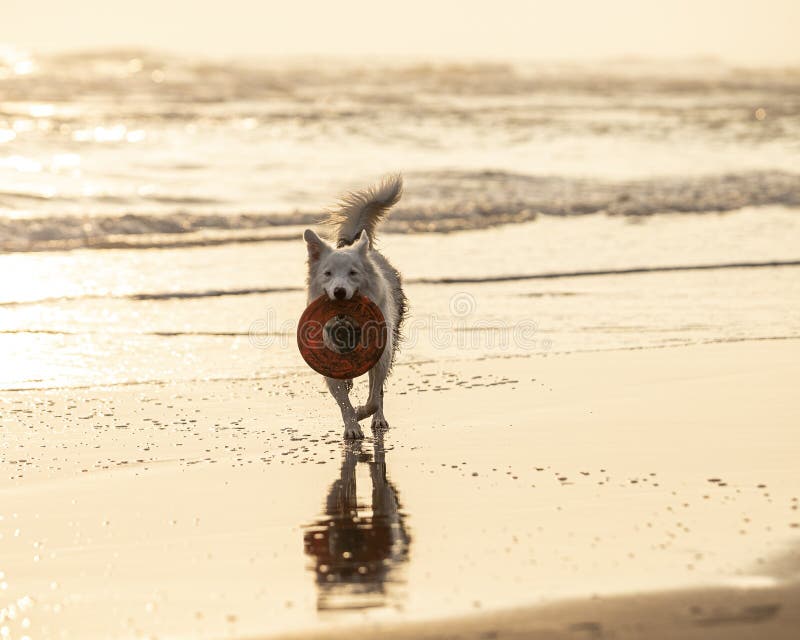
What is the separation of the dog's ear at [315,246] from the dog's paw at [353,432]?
3.71ft

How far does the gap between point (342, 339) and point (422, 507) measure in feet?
7.23

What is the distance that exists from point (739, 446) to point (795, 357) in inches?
111

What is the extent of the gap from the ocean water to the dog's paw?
1.94 metres

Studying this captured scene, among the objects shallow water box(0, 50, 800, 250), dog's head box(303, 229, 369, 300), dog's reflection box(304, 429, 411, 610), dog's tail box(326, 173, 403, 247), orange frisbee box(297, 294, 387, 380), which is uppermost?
shallow water box(0, 50, 800, 250)

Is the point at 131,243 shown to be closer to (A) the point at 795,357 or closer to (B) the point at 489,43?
(A) the point at 795,357

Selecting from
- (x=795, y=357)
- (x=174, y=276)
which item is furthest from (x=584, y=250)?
(x=795, y=357)

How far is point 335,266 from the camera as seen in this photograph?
8.11m

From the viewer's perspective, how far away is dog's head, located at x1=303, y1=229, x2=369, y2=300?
25.9 ft

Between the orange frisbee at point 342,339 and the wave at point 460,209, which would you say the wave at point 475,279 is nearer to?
the wave at point 460,209

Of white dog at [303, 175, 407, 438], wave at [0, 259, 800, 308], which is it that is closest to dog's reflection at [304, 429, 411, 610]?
white dog at [303, 175, 407, 438]

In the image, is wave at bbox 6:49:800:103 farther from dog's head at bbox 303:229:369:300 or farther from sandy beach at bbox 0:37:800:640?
dog's head at bbox 303:229:369:300

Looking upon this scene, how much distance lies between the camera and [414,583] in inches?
202

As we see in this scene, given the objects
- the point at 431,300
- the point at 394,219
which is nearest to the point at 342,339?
the point at 431,300

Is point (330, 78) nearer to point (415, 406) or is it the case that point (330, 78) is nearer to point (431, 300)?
point (431, 300)
